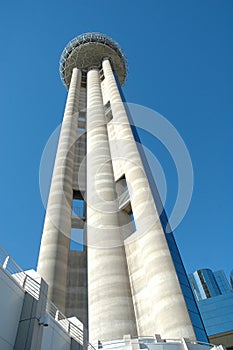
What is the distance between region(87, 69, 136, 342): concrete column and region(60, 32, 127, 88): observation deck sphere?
3431 cm

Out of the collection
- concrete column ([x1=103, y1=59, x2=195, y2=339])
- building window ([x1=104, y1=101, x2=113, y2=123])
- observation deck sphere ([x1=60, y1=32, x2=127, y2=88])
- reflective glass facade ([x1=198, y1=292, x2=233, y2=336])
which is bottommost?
concrete column ([x1=103, y1=59, x2=195, y2=339])

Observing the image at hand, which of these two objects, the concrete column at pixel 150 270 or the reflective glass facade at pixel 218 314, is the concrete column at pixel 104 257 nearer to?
the concrete column at pixel 150 270

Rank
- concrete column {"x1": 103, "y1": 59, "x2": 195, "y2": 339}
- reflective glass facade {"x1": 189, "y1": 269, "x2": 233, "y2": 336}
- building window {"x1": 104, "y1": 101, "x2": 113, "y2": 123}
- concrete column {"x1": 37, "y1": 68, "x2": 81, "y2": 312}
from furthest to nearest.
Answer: reflective glass facade {"x1": 189, "y1": 269, "x2": 233, "y2": 336}
building window {"x1": 104, "y1": 101, "x2": 113, "y2": 123}
concrete column {"x1": 37, "y1": 68, "x2": 81, "y2": 312}
concrete column {"x1": 103, "y1": 59, "x2": 195, "y2": 339}

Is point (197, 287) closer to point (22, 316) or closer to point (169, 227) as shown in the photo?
point (169, 227)

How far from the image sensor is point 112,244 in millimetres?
39562

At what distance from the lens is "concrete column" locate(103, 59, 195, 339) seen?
28188 millimetres

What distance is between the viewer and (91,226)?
42531 mm

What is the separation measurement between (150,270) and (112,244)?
26.3 feet

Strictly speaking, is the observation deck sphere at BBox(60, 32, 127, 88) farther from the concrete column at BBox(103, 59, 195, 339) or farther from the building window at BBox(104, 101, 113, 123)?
the concrete column at BBox(103, 59, 195, 339)

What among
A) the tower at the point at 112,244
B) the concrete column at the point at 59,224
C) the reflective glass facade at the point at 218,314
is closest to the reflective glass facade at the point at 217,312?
the reflective glass facade at the point at 218,314

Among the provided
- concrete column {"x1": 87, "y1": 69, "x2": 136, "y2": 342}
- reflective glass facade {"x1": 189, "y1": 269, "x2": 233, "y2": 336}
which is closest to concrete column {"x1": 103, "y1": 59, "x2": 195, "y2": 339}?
concrete column {"x1": 87, "y1": 69, "x2": 136, "y2": 342}

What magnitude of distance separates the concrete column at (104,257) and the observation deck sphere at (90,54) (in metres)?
34.3

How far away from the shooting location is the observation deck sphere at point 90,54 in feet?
266

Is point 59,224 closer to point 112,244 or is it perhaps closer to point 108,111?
point 112,244
